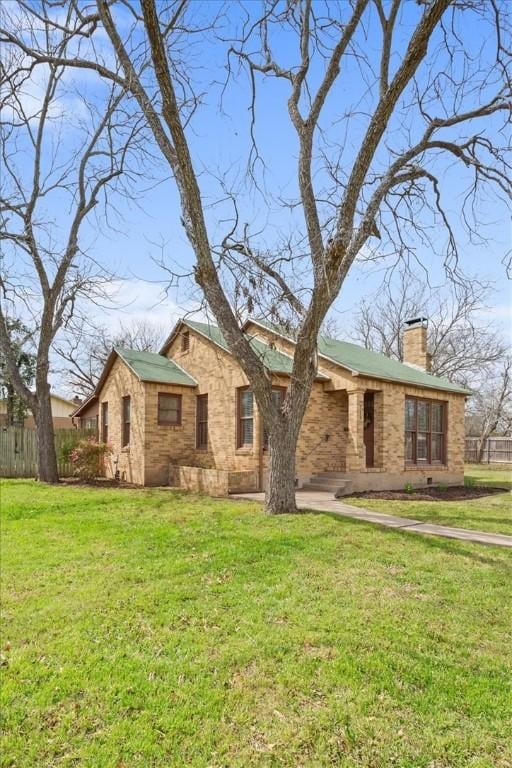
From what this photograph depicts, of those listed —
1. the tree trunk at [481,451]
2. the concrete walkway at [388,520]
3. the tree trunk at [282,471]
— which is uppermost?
the tree trunk at [282,471]

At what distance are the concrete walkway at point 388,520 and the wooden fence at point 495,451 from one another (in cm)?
2331

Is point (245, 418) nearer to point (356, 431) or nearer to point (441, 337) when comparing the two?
point (356, 431)

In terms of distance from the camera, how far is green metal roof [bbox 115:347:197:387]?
A: 589 inches

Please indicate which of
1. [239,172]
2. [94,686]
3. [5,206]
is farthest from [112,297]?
[94,686]

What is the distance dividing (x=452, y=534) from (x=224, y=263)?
19.4ft

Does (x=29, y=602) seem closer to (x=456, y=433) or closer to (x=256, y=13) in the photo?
(x=256, y=13)

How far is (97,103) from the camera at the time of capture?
12648 mm

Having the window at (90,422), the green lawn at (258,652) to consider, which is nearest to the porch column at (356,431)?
the green lawn at (258,652)

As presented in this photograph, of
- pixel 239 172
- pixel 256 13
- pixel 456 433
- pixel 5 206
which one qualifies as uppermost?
pixel 256 13

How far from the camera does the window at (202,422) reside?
50.5ft

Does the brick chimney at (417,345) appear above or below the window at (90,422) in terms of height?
above

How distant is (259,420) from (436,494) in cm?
530

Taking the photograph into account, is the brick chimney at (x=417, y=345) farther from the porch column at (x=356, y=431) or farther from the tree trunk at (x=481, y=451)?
the tree trunk at (x=481, y=451)

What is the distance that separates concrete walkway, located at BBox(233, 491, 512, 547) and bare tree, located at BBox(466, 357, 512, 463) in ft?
84.7
